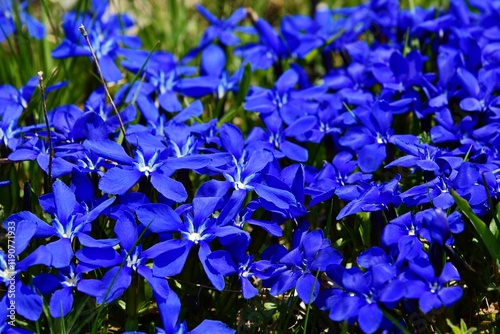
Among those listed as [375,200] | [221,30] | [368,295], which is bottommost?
[368,295]

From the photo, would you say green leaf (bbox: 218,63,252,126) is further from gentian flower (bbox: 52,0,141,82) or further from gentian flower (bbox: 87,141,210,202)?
gentian flower (bbox: 87,141,210,202)

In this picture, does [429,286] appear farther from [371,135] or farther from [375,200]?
[371,135]

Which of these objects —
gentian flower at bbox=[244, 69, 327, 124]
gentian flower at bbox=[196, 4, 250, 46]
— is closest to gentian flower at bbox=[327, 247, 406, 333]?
gentian flower at bbox=[244, 69, 327, 124]

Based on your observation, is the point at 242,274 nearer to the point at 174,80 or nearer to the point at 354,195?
the point at 354,195

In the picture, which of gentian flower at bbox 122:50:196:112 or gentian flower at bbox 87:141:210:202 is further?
gentian flower at bbox 122:50:196:112

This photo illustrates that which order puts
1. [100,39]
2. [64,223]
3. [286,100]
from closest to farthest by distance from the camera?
1. [64,223]
2. [286,100]
3. [100,39]

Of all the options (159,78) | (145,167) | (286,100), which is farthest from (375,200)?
(159,78)

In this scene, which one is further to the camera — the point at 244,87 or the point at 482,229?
the point at 244,87
